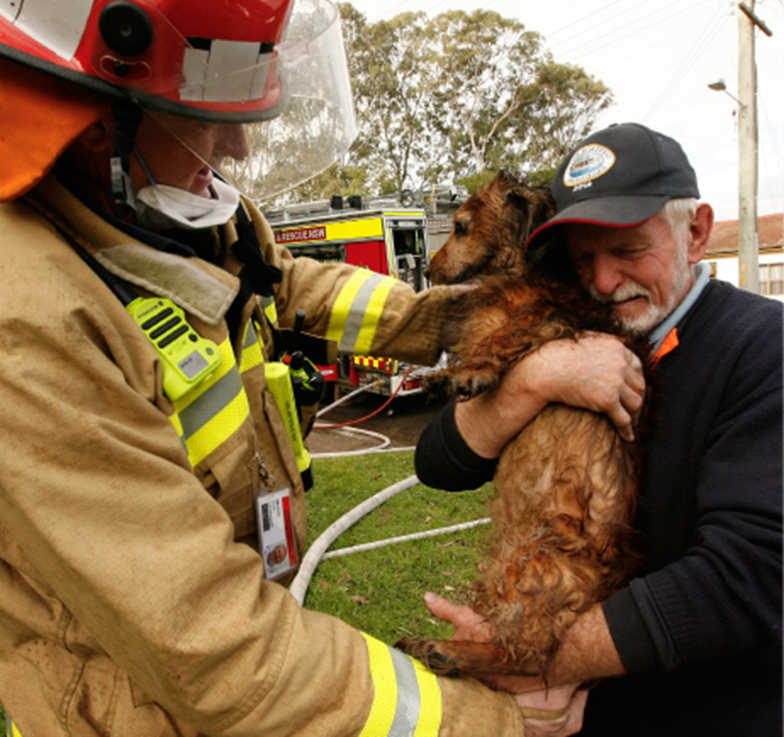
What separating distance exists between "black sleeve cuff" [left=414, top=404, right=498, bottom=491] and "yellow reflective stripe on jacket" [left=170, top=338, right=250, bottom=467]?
761 millimetres

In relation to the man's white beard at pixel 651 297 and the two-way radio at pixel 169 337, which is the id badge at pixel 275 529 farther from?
the man's white beard at pixel 651 297

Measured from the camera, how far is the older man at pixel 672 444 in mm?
1284

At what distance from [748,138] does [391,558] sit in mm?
15522

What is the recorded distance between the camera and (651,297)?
1758 millimetres

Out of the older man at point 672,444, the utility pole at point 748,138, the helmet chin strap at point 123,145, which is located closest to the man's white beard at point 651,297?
the older man at point 672,444

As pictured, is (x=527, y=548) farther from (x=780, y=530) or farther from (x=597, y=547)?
(x=780, y=530)

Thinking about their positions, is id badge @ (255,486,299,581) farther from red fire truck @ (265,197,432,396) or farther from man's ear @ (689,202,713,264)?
red fire truck @ (265,197,432,396)

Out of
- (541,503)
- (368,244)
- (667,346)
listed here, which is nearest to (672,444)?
(667,346)

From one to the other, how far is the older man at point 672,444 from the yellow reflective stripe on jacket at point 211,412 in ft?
2.72

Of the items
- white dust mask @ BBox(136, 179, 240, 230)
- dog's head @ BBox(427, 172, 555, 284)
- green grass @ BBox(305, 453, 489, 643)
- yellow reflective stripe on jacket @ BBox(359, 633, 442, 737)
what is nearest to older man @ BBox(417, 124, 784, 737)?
yellow reflective stripe on jacket @ BBox(359, 633, 442, 737)

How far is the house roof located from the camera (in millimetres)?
32031

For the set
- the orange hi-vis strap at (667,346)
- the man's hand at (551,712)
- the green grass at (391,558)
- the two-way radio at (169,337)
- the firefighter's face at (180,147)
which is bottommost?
the green grass at (391,558)

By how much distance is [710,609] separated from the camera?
128cm

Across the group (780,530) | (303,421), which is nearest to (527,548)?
(780,530)
